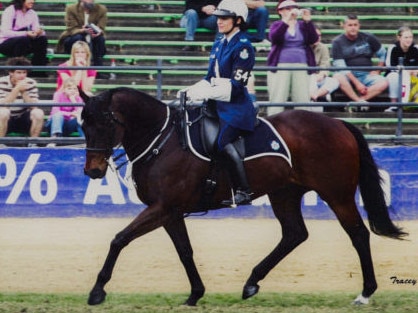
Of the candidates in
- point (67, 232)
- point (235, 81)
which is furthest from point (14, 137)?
point (235, 81)

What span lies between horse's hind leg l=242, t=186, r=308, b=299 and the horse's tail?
0.61 metres

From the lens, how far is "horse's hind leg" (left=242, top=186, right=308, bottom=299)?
36.6 feet

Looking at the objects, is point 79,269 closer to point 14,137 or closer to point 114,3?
point 14,137

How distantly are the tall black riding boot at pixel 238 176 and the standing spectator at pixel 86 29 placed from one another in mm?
7670

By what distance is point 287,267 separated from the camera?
510 inches

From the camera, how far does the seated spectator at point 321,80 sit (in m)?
17.2

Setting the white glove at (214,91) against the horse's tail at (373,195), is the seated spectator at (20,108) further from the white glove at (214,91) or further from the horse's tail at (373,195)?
the horse's tail at (373,195)

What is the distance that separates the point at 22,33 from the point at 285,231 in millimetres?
7708

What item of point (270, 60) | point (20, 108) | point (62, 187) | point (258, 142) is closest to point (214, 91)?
point (258, 142)

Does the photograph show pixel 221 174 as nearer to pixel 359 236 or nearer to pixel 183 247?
pixel 183 247

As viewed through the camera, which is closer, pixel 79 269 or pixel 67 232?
pixel 79 269

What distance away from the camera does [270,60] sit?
17031 millimetres

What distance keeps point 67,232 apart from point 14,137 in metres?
1.74

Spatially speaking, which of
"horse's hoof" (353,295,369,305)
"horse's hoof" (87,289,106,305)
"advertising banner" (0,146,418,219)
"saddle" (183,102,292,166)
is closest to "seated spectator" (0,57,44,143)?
"advertising banner" (0,146,418,219)
